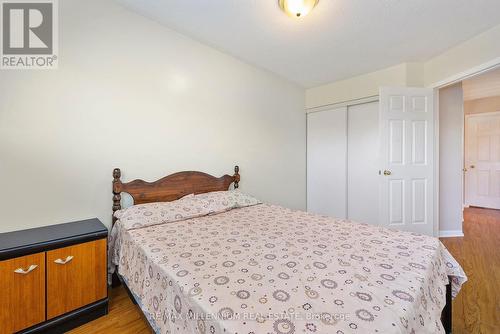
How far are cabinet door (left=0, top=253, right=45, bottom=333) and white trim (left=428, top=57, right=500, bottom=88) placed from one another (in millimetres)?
3837

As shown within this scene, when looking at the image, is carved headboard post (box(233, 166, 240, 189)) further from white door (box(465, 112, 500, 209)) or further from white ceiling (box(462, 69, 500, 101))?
white door (box(465, 112, 500, 209))

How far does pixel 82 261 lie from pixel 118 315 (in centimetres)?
49

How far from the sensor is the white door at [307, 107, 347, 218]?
3539 millimetres

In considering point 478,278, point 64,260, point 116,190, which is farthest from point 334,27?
point 64,260

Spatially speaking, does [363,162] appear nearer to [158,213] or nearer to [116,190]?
[158,213]

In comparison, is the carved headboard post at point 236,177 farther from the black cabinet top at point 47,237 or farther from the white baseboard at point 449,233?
the white baseboard at point 449,233

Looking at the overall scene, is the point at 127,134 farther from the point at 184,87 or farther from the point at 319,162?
the point at 319,162

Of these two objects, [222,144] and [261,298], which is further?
[222,144]

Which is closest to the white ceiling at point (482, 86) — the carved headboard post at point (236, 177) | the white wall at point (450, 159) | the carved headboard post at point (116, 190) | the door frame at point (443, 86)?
the white wall at point (450, 159)

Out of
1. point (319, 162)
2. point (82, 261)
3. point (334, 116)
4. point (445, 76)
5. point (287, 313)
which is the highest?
point (445, 76)

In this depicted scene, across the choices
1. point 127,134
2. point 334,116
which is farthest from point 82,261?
point 334,116

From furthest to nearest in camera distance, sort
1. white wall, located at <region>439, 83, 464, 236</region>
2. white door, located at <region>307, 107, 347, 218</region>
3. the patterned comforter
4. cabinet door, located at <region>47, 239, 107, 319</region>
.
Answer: white door, located at <region>307, 107, 347, 218</region> → white wall, located at <region>439, 83, 464, 236</region> → cabinet door, located at <region>47, 239, 107, 319</region> → the patterned comforter

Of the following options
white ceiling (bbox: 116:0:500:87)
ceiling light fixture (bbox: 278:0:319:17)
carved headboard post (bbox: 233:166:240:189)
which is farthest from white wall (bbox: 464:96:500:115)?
carved headboard post (bbox: 233:166:240:189)

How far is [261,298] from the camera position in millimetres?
911
